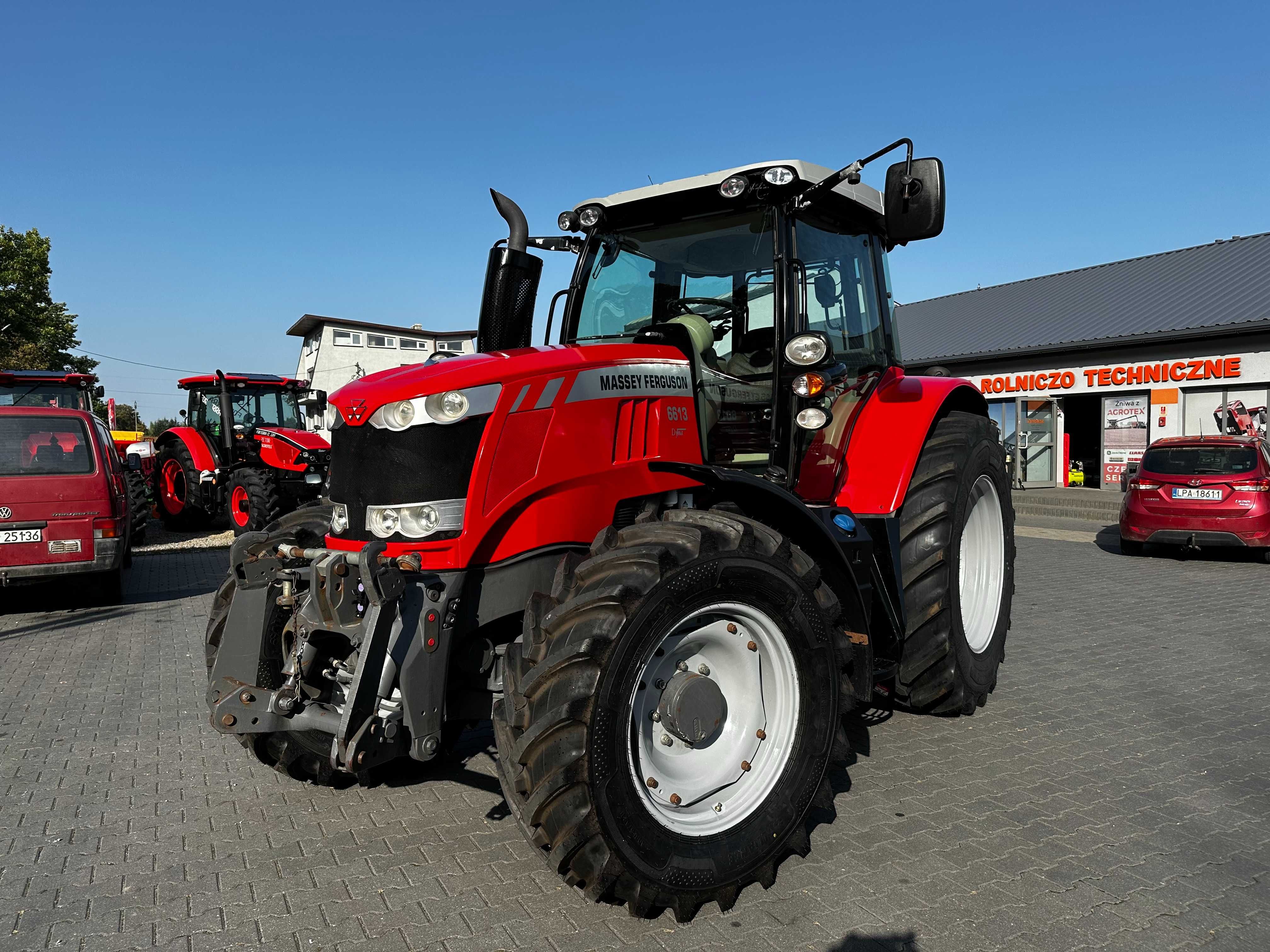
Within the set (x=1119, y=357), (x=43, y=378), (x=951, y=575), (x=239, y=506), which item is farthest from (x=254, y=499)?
(x=1119, y=357)

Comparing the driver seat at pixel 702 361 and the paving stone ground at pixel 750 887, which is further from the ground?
the driver seat at pixel 702 361

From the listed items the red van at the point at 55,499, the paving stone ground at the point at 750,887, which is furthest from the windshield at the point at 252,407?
the paving stone ground at the point at 750,887

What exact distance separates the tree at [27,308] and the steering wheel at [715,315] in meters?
35.9

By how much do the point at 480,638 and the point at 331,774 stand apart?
1.33 meters

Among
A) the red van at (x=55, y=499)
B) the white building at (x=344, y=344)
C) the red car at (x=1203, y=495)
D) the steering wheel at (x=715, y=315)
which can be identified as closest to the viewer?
the steering wheel at (x=715, y=315)

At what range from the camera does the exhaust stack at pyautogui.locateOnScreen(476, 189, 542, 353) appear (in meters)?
3.61

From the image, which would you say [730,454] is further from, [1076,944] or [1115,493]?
[1115,493]

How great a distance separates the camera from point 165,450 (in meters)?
14.4

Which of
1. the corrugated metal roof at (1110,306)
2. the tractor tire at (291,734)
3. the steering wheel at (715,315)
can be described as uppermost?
the corrugated metal roof at (1110,306)

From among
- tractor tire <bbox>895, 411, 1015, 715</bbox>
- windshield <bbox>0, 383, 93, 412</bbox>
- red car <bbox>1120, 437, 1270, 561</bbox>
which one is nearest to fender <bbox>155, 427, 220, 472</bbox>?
windshield <bbox>0, 383, 93, 412</bbox>

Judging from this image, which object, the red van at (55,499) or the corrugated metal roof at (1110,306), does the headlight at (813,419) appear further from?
the corrugated metal roof at (1110,306)

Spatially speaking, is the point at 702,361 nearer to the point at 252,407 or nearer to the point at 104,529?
the point at 104,529

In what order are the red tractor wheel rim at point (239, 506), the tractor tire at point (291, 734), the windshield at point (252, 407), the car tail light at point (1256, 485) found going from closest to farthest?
1. the tractor tire at point (291, 734)
2. the car tail light at point (1256, 485)
3. the red tractor wheel rim at point (239, 506)
4. the windshield at point (252, 407)

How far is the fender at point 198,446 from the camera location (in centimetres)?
1324
